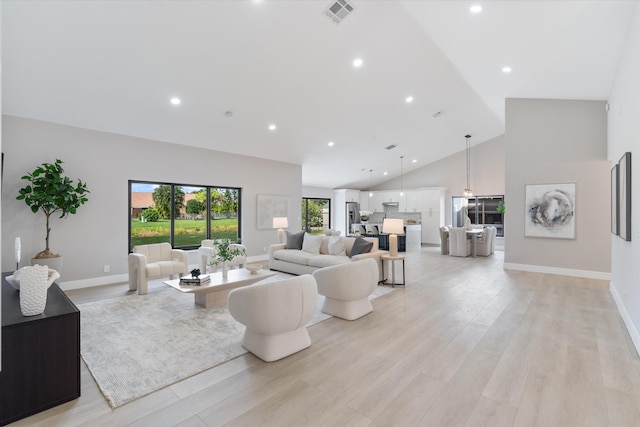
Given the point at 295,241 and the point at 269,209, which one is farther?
the point at 269,209

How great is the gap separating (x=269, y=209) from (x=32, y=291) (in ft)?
20.6

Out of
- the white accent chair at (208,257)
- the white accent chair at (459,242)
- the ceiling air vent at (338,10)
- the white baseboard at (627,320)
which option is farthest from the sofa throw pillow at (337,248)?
the white accent chair at (459,242)

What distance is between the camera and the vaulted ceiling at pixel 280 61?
379cm

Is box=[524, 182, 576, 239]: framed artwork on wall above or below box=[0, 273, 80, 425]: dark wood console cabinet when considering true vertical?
above

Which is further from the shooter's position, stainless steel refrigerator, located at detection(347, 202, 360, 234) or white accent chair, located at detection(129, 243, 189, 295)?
stainless steel refrigerator, located at detection(347, 202, 360, 234)

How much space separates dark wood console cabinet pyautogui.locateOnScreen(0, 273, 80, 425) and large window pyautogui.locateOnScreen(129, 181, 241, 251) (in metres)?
4.11

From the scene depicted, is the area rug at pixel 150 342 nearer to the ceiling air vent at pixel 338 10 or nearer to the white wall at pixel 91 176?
the white wall at pixel 91 176

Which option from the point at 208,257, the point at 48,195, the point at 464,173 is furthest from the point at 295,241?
the point at 464,173

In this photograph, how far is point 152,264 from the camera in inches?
214

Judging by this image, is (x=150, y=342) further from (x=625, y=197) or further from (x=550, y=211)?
(x=550, y=211)

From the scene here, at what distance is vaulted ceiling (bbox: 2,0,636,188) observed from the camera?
3.79 m

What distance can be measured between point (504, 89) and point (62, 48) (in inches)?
280

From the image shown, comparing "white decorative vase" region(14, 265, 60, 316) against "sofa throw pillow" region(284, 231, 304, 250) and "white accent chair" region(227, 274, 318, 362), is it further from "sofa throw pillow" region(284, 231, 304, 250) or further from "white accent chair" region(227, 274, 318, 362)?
"sofa throw pillow" region(284, 231, 304, 250)

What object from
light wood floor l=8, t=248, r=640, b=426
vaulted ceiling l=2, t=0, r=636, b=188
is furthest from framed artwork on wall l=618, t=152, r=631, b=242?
vaulted ceiling l=2, t=0, r=636, b=188
